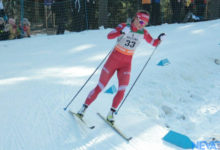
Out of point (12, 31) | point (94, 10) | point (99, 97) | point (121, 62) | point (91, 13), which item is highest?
point (94, 10)

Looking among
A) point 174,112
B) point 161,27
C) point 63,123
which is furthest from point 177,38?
point 63,123

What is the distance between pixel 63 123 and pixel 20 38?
6601 millimetres

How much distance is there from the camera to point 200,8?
11.5m

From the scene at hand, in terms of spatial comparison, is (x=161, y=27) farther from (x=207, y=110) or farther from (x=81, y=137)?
(x=81, y=137)

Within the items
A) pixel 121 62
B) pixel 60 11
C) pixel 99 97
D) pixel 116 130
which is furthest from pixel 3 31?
pixel 116 130

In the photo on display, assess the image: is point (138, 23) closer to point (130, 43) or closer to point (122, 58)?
point (130, 43)

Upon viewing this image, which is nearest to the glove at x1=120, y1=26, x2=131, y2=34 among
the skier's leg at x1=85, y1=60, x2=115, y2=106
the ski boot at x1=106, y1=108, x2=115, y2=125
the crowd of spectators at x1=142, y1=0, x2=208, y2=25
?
the skier's leg at x1=85, y1=60, x2=115, y2=106

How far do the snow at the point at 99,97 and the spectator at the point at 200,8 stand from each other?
9.57 feet

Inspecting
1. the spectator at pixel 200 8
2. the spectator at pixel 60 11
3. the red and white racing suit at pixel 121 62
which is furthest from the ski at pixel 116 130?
the spectator at pixel 200 8

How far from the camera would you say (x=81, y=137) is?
347cm

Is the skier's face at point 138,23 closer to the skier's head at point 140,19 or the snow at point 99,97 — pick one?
the skier's head at point 140,19

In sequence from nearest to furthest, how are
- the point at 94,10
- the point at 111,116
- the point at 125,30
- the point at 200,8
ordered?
the point at 125,30 → the point at 111,116 → the point at 94,10 → the point at 200,8

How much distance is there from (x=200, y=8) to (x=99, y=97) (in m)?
8.58

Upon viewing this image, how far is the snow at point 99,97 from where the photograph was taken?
3.48m
